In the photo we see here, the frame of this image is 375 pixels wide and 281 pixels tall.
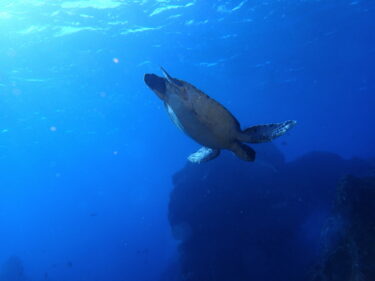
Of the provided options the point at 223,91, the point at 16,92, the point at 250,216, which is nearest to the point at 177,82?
the point at 250,216

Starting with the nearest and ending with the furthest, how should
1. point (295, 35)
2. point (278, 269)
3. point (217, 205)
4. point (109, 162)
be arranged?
point (278, 269) < point (217, 205) < point (295, 35) < point (109, 162)

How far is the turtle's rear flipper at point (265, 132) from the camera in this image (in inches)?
175

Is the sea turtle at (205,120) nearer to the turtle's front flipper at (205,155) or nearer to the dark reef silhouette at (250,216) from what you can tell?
the turtle's front flipper at (205,155)

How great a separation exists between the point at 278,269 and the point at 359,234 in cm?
805

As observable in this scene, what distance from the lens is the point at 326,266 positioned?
889cm

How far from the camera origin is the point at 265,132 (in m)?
4.58

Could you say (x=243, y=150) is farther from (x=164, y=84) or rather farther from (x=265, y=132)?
(x=164, y=84)

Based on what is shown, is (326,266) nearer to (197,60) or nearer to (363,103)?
(197,60)

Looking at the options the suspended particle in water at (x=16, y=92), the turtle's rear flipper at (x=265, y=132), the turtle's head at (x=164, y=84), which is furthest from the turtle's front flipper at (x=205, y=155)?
the suspended particle in water at (x=16, y=92)

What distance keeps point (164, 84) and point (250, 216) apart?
1340 centimetres

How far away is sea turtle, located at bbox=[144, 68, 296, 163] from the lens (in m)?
4.13

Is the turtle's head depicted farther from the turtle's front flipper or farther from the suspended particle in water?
the suspended particle in water

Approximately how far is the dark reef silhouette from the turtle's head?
11.4m

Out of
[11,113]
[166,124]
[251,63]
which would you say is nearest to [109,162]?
[166,124]
